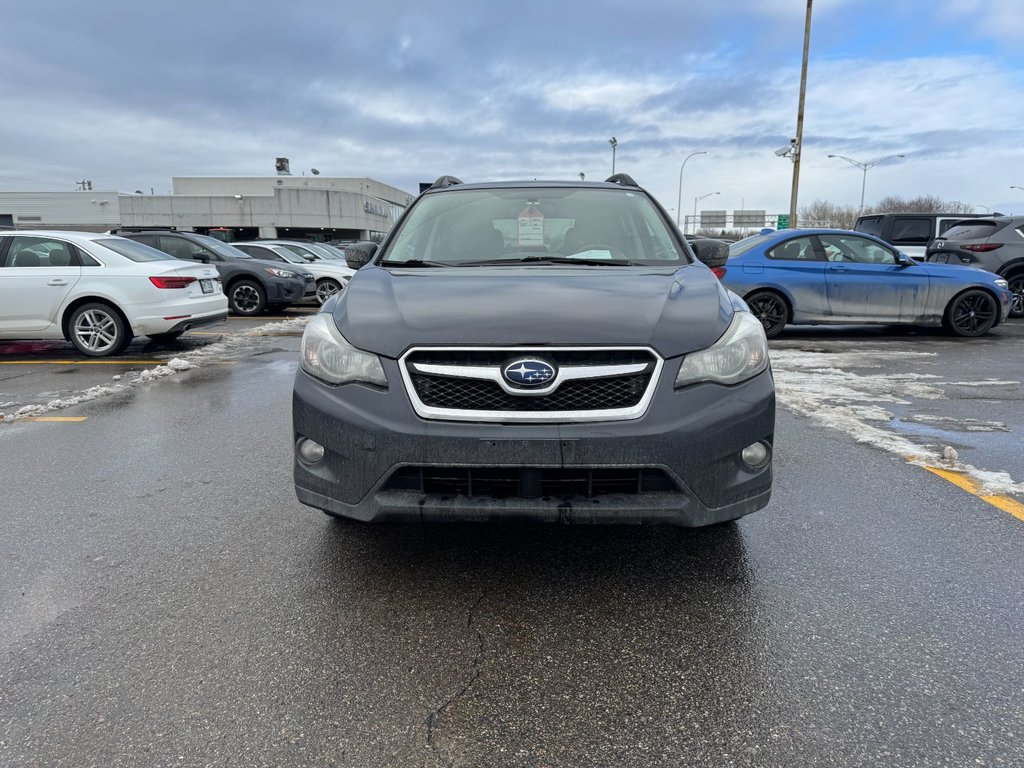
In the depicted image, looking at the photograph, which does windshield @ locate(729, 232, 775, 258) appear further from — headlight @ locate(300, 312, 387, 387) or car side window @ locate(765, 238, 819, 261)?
headlight @ locate(300, 312, 387, 387)

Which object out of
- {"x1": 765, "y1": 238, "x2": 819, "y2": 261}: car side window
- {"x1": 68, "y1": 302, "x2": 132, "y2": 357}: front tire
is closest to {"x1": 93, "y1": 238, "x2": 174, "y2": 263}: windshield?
{"x1": 68, "y1": 302, "x2": 132, "y2": 357}: front tire

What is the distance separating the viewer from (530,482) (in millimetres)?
2475

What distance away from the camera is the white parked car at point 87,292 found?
8.25 m

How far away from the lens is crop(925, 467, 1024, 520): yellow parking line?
141 inches

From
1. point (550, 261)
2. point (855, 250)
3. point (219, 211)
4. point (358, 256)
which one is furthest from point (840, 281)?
point (219, 211)

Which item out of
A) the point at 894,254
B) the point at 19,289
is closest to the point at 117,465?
the point at 19,289

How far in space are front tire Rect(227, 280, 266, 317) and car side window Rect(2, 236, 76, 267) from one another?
5017 mm

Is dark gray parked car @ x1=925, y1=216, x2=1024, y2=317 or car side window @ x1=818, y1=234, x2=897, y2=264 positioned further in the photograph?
dark gray parked car @ x1=925, y1=216, x2=1024, y2=317

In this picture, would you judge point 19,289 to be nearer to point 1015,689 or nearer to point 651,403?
point 651,403

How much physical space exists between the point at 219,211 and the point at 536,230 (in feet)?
204

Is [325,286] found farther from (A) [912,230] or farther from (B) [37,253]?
(A) [912,230]

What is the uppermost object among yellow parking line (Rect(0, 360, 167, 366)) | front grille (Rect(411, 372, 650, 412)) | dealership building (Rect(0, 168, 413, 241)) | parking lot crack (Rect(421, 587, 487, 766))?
dealership building (Rect(0, 168, 413, 241))

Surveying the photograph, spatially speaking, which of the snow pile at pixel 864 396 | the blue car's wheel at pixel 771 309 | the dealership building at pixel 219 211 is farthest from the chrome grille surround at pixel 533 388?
the dealership building at pixel 219 211

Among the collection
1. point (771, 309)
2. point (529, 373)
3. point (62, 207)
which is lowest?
point (771, 309)
